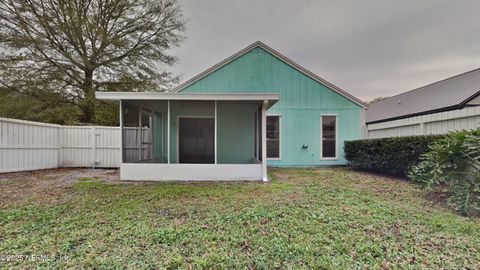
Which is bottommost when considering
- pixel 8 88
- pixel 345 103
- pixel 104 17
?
pixel 345 103

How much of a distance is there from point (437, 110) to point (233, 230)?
35.6ft

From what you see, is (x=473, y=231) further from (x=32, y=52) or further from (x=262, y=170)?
(x=32, y=52)

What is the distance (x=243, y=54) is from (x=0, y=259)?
9361 mm

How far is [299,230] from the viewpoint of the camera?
3.08 m

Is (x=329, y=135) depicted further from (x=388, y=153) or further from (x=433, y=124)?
(x=433, y=124)

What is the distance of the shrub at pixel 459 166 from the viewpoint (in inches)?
161

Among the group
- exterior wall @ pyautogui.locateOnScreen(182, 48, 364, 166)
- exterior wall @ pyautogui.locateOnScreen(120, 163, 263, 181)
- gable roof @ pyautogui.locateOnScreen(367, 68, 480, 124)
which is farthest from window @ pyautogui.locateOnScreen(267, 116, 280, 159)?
gable roof @ pyautogui.locateOnScreen(367, 68, 480, 124)

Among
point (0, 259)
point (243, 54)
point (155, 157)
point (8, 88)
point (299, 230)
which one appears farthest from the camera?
point (8, 88)

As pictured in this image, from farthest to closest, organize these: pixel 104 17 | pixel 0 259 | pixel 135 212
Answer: pixel 104 17, pixel 135 212, pixel 0 259

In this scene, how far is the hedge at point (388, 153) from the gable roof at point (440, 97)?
3904 millimetres

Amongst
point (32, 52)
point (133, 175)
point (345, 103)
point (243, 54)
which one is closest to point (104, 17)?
point (32, 52)

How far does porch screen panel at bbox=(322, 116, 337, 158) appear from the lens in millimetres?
10273

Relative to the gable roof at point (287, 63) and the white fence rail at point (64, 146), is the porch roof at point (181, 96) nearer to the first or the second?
the gable roof at point (287, 63)

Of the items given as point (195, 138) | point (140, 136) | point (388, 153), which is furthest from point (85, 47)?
point (388, 153)
